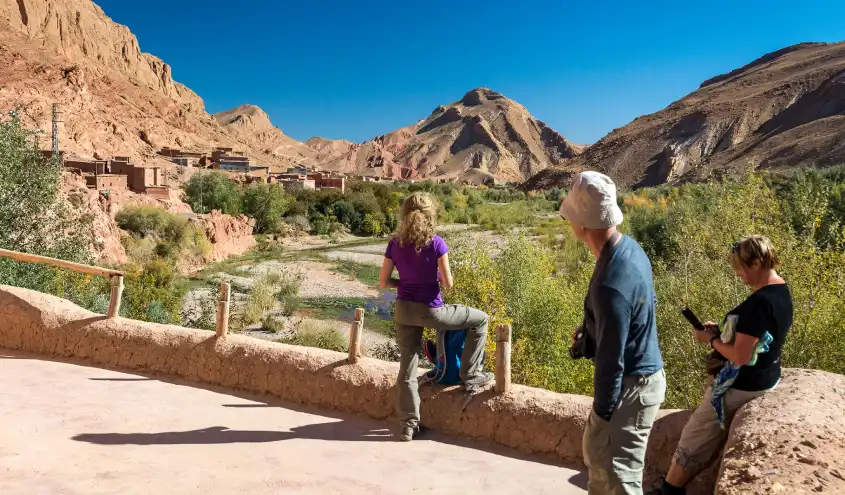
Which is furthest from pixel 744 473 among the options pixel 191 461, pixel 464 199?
pixel 464 199

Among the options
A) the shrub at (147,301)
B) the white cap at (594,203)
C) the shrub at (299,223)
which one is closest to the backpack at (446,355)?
the white cap at (594,203)

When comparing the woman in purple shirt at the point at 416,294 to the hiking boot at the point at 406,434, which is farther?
the hiking boot at the point at 406,434

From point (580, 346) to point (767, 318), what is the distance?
1041mm

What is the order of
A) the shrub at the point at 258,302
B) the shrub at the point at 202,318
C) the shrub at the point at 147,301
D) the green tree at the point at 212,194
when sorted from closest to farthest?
the shrub at the point at 147,301, the shrub at the point at 202,318, the shrub at the point at 258,302, the green tree at the point at 212,194

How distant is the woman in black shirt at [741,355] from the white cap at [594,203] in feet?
3.61

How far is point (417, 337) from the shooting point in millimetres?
4691

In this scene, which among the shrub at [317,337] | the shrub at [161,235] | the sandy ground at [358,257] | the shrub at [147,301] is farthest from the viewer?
the sandy ground at [358,257]

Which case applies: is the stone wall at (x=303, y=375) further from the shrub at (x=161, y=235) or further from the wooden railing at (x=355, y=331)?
the shrub at (x=161, y=235)

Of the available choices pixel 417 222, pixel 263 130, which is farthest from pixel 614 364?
pixel 263 130

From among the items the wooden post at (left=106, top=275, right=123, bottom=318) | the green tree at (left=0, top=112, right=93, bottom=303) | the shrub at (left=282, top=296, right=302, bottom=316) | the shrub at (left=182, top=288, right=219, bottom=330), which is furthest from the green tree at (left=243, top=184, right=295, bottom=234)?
the wooden post at (left=106, top=275, right=123, bottom=318)

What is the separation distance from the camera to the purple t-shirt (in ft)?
14.6

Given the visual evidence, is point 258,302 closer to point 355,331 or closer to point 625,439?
point 355,331

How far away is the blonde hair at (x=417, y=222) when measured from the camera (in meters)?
4.38

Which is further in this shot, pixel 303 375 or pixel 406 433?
pixel 303 375
